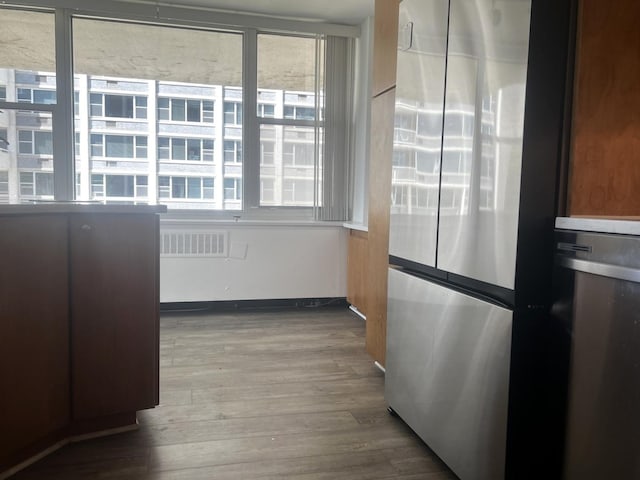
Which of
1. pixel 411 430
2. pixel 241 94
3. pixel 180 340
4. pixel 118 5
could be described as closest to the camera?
pixel 411 430

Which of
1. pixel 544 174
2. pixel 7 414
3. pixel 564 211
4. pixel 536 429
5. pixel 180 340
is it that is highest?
pixel 544 174

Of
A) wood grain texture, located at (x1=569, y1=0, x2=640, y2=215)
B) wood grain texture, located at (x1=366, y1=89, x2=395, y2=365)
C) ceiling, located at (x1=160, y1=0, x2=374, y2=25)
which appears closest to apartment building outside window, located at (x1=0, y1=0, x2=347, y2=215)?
ceiling, located at (x1=160, y1=0, x2=374, y2=25)

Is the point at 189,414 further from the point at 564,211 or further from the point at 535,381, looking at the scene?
the point at 564,211

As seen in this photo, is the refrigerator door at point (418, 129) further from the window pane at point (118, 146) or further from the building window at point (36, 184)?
the building window at point (36, 184)

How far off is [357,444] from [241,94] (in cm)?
323

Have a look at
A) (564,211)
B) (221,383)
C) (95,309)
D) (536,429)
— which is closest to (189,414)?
(221,383)

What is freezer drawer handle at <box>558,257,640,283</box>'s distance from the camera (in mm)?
1052

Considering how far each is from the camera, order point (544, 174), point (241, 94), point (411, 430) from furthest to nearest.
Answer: point (241, 94), point (411, 430), point (544, 174)

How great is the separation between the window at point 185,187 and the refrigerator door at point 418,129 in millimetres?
2412

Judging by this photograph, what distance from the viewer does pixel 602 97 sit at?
1301mm

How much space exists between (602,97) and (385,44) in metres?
1.42

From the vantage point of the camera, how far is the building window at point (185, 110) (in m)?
3.98

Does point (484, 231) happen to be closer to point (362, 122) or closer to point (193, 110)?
point (362, 122)

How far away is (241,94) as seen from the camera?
4.14 meters
